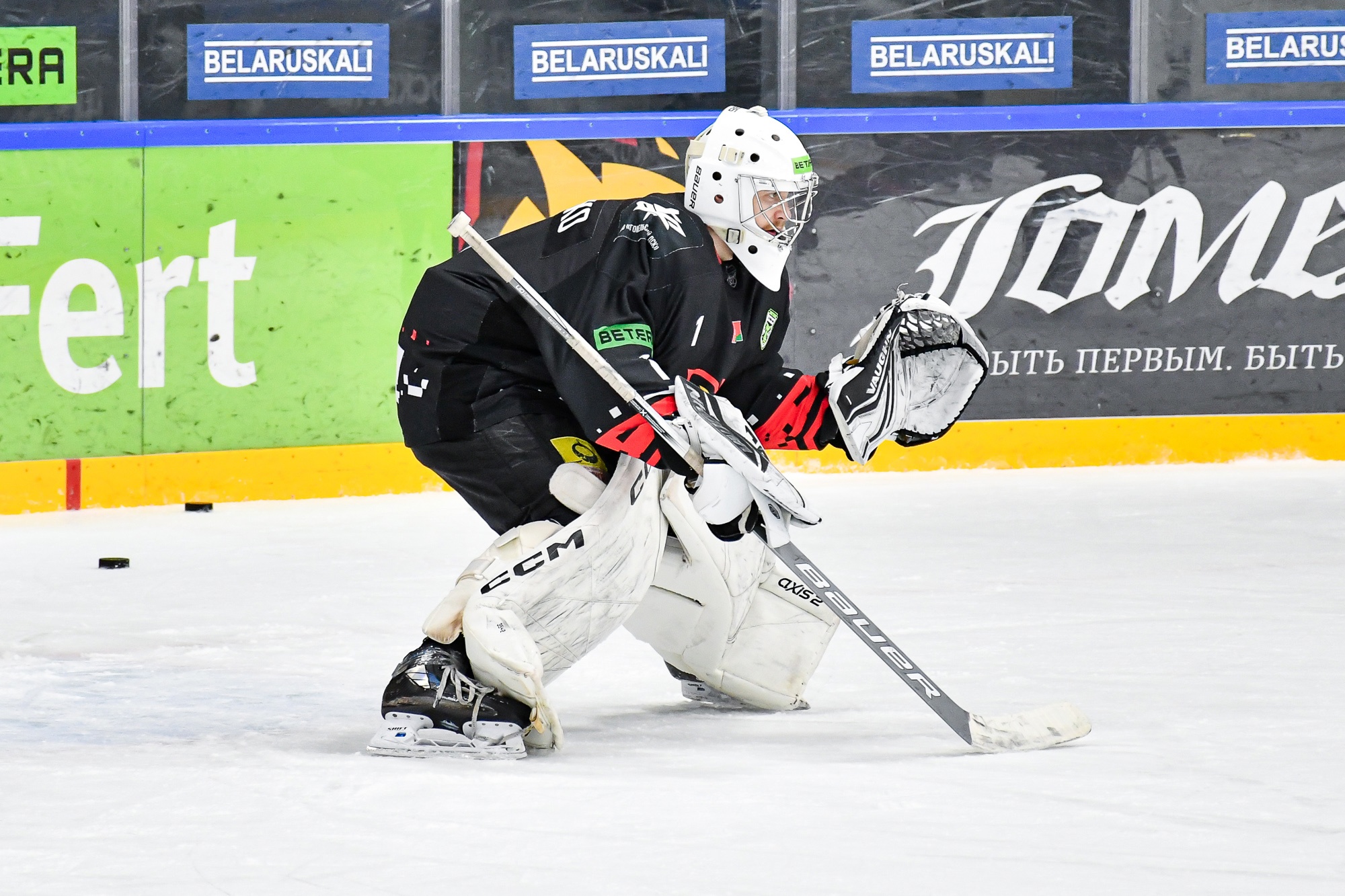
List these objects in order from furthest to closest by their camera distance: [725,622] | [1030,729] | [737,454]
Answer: [725,622] → [1030,729] → [737,454]

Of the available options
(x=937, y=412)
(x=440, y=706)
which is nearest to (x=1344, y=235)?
(x=937, y=412)

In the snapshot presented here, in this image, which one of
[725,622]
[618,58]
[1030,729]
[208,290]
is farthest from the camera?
[618,58]

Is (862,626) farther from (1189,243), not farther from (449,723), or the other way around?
(1189,243)

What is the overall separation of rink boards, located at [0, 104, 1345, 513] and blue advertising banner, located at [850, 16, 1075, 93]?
116 mm

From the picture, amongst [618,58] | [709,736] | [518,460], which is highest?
[618,58]

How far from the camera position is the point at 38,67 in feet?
16.9

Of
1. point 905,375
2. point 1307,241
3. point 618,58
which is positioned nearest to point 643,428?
point 905,375

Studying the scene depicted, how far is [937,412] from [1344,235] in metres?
3.57

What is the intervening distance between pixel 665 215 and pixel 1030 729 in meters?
0.92

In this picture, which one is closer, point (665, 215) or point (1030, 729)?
point (1030, 729)

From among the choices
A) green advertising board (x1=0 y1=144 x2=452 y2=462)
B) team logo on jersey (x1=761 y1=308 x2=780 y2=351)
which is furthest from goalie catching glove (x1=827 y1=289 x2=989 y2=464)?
green advertising board (x1=0 y1=144 x2=452 y2=462)

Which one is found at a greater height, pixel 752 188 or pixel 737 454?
pixel 752 188

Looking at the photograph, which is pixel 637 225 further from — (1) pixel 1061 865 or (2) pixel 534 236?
(1) pixel 1061 865

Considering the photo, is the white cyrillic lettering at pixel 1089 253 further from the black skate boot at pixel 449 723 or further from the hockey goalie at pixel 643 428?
the black skate boot at pixel 449 723
